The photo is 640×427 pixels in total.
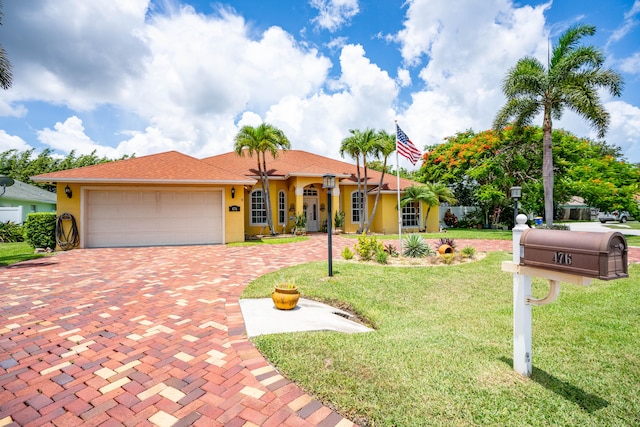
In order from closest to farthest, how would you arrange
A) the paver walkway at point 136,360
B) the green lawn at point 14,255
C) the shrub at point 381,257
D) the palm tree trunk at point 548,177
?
the paver walkway at point 136,360, the shrub at point 381,257, the green lawn at point 14,255, the palm tree trunk at point 548,177

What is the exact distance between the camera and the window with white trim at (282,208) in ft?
60.7

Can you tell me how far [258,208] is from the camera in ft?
59.2

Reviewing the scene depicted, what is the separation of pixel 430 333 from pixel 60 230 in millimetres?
14400

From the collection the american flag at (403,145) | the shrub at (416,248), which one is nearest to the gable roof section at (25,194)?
the american flag at (403,145)

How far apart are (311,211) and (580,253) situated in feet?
57.3

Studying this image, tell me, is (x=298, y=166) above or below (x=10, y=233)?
above

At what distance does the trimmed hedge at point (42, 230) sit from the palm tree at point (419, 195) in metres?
17.5

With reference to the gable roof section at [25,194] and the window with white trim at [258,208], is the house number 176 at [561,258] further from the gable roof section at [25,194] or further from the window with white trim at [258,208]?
the gable roof section at [25,194]

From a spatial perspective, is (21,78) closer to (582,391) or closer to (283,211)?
(283,211)

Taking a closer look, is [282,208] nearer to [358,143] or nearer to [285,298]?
[358,143]

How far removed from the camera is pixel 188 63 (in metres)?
10.8

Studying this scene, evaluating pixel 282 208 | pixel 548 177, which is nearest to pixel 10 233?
pixel 282 208

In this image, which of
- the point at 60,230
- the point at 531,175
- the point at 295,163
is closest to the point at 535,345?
the point at 60,230

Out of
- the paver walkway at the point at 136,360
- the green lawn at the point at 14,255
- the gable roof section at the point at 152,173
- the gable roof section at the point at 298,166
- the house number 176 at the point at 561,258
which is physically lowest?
the paver walkway at the point at 136,360
